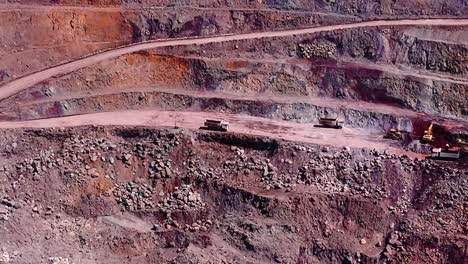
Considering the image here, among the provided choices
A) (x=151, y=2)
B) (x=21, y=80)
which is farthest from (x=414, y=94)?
(x=21, y=80)

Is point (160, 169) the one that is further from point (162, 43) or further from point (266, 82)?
point (162, 43)

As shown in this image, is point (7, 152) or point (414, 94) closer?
point (7, 152)

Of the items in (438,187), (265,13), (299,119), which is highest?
(265,13)

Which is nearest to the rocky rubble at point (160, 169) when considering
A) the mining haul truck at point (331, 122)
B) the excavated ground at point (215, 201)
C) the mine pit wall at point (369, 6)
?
the excavated ground at point (215, 201)

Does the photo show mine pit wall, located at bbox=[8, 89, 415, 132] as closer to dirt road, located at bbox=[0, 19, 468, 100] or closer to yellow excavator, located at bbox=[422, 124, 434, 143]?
yellow excavator, located at bbox=[422, 124, 434, 143]

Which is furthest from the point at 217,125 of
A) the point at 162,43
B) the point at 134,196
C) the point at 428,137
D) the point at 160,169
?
the point at 428,137

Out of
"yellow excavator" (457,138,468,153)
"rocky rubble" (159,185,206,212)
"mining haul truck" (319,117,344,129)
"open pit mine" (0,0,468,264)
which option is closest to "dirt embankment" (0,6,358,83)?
"open pit mine" (0,0,468,264)

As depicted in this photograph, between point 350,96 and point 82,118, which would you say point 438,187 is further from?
point 82,118

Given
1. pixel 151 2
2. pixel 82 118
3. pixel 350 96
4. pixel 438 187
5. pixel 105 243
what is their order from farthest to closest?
pixel 151 2 < pixel 350 96 < pixel 82 118 < pixel 438 187 < pixel 105 243
